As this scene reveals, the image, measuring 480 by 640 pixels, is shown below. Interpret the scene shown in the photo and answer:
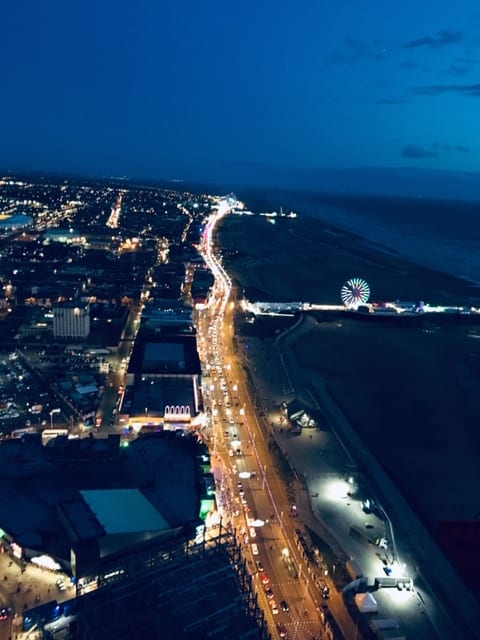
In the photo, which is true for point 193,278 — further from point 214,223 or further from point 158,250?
point 214,223

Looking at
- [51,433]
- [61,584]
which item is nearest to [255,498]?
[61,584]

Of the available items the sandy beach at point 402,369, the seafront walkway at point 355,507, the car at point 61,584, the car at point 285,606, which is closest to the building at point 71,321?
the seafront walkway at point 355,507

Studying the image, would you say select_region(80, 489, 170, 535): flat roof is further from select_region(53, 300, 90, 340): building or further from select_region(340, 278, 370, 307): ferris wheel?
select_region(340, 278, 370, 307): ferris wheel

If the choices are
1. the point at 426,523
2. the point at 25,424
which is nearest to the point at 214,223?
the point at 25,424

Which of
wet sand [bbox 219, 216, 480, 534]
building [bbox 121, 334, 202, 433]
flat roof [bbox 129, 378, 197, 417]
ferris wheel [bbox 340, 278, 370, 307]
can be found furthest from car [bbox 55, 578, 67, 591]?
ferris wheel [bbox 340, 278, 370, 307]

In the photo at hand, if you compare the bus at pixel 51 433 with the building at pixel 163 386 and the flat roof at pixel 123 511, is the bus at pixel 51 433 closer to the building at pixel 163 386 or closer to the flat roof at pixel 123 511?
the building at pixel 163 386
